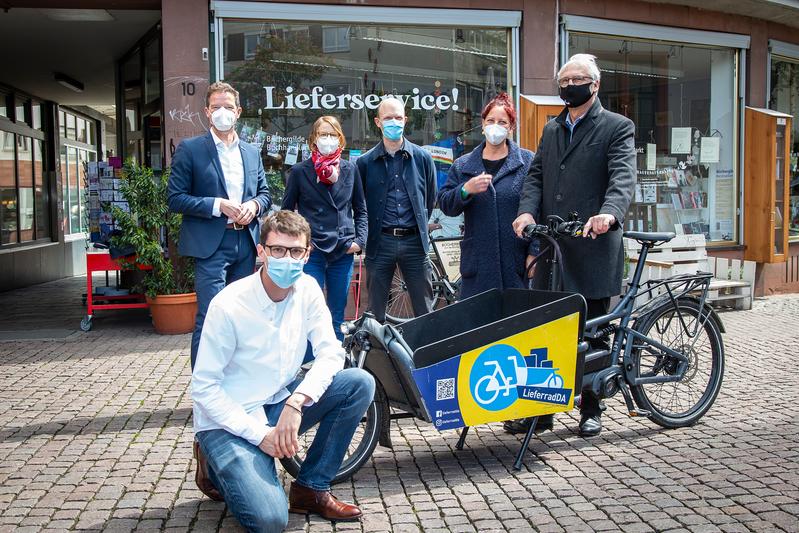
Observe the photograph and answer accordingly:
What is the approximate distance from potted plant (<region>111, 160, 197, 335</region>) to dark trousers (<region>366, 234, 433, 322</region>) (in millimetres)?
3394

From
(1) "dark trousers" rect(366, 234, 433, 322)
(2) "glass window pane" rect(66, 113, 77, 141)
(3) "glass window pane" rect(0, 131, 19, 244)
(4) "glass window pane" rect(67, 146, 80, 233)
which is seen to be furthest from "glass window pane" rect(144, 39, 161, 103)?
(2) "glass window pane" rect(66, 113, 77, 141)

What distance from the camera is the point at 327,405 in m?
3.91

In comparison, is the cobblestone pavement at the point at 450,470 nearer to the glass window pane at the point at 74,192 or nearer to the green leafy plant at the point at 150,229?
the green leafy plant at the point at 150,229

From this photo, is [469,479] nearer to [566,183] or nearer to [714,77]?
[566,183]

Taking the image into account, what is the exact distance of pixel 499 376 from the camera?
4.39m

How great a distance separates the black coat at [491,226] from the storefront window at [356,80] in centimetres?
410

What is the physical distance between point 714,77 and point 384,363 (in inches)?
346

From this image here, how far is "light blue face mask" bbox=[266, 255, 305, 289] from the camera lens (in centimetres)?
374

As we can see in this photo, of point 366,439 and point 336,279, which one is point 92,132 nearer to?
point 336,279

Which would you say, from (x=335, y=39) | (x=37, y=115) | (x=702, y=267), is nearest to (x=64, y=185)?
(x=37, y=115)

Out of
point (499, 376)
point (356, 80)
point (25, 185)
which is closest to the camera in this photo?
point (499, 376)

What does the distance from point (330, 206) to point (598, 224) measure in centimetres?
203

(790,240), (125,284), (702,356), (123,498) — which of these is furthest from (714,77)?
(123,498)

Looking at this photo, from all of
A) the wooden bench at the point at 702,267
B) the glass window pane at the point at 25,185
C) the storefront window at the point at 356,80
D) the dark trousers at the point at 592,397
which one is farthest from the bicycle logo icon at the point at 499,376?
the glass window pane at the point at 25,185
